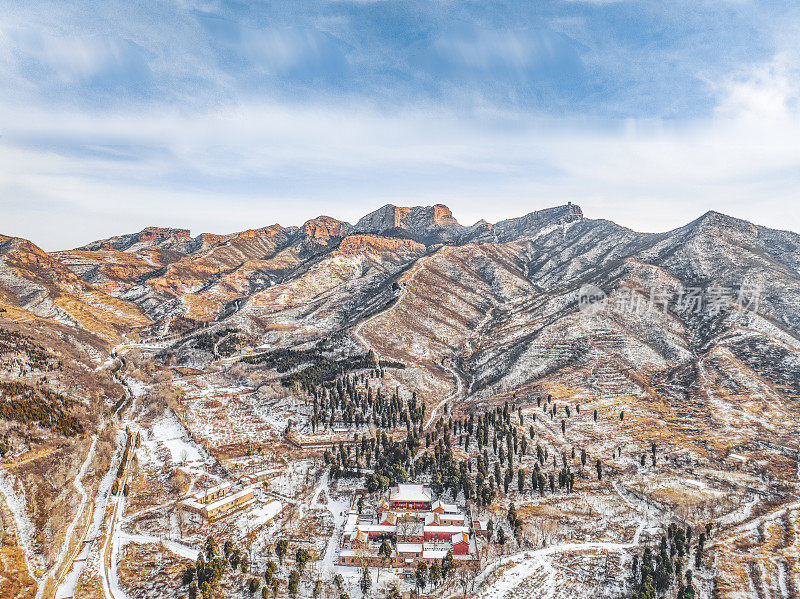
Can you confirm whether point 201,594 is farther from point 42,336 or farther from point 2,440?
point 42,336

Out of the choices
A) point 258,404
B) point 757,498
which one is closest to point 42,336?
point 258,404

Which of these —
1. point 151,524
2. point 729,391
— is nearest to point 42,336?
point 151,524

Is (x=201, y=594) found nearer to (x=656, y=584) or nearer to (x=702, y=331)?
(x=656, y=584)

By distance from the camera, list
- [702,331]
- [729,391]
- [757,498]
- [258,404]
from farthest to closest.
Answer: [702,331]
[258,404]
[729,391]
[757,498]

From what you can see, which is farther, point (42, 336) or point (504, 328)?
point (504, 328)

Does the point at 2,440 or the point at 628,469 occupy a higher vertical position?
the point at 2,440

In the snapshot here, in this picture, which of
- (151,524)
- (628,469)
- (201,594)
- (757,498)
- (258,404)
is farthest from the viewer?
(258,404)

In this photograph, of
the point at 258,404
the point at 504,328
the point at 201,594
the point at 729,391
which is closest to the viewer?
the point at 201,594

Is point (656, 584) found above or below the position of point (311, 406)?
below

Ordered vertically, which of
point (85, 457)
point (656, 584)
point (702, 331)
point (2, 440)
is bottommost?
point (656, 584)
